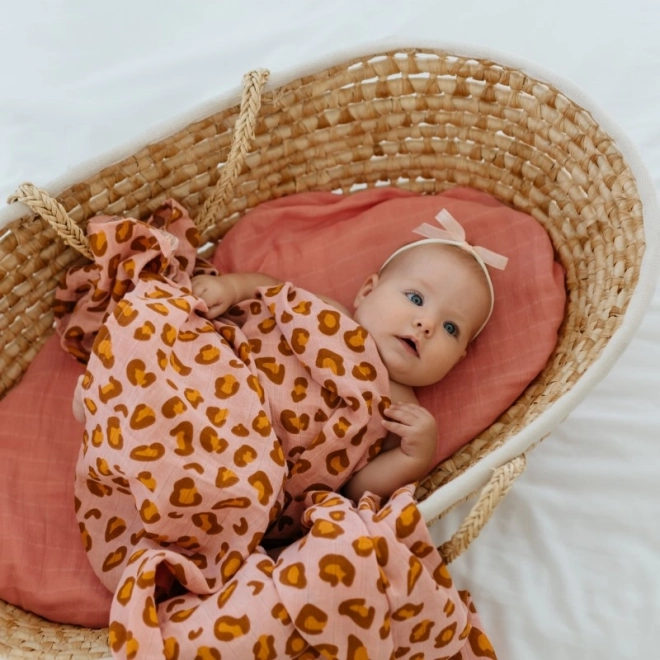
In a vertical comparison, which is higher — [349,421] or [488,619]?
[349,421]

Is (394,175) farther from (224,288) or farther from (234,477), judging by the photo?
(234,477)

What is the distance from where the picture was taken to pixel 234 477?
101 cm

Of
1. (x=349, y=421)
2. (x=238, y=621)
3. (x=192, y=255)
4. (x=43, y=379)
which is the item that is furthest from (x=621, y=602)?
(x=43, y=379)

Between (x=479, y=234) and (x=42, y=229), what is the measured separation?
0.71 meters

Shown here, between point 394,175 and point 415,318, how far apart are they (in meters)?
0.39

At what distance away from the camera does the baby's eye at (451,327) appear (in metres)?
1.22

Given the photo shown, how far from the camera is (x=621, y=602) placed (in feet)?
3.78

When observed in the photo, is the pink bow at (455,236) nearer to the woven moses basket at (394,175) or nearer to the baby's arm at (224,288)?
the woven moses basket at (394,175)

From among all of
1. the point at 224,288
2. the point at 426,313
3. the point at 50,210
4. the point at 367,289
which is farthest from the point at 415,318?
the point at 50,210

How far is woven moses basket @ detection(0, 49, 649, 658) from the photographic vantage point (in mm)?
1128

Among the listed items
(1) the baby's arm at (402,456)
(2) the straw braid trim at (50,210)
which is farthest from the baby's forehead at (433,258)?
(2) the straw braid trim at (50,210)

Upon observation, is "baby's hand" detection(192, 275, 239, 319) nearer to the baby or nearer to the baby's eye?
the baby

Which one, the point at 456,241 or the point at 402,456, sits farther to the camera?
the point at 456,241

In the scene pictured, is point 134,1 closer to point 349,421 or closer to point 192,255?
point 192,255
